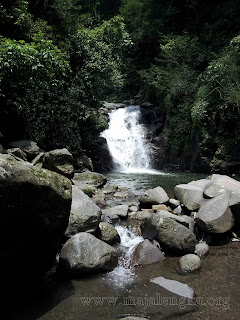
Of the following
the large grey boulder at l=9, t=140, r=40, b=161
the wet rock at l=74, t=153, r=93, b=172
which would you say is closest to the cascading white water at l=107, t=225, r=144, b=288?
the large grey boulder at l=9, t=140, r=40, b=161

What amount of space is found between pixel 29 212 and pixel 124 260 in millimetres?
2214

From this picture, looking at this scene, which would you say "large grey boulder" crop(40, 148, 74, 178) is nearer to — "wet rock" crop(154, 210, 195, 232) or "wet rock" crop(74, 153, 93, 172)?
"wet rock" crop(74, 153, 93, 172)

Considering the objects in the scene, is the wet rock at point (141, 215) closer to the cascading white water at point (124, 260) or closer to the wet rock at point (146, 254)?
the cascading white water at point (124, 260)

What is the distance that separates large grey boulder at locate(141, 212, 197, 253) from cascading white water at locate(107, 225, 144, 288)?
1.58ft

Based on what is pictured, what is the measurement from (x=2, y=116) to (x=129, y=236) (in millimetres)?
7381

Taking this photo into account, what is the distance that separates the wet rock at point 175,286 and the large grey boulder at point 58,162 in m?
5.05

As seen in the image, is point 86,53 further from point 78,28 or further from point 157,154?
point 157,154

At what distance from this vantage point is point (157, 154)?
16.2 metres

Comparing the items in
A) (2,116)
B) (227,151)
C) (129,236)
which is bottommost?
(129,236)

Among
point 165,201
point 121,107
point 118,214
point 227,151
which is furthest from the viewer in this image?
point 121,107

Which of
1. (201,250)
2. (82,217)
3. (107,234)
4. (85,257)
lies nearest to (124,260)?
(107,234)

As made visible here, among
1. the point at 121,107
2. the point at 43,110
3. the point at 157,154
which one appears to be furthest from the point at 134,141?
the point at 43,110

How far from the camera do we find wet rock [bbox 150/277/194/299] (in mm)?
3201

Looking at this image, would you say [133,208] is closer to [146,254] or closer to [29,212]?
[146,254]
